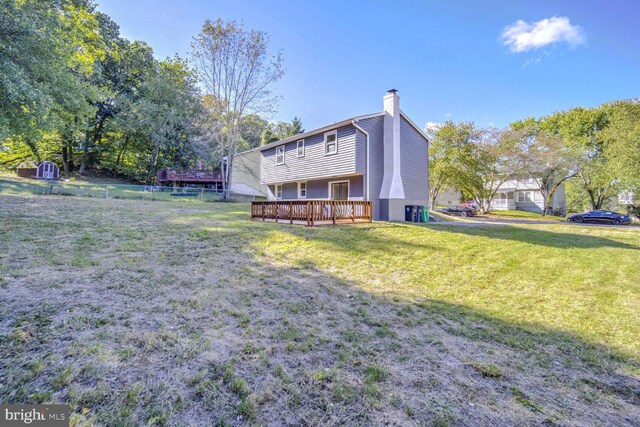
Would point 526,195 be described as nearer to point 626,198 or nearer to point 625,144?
point 626,198

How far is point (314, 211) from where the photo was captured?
433 inches

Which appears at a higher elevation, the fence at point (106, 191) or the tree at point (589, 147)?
the tree at point (589, 147)

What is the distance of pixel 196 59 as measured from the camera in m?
20.5

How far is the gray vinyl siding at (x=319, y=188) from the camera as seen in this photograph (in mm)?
15047

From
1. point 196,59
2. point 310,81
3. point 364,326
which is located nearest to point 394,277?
point 364,326

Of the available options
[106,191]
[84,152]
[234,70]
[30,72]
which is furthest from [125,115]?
[30,72]

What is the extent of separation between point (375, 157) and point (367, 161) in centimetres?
63

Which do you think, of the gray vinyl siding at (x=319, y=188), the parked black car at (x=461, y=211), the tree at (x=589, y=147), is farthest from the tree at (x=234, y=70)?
the tree at (x=589, y=147)

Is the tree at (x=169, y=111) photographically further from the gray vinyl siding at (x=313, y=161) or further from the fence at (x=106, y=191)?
the gray vinyl siding at (x=313, y=161)

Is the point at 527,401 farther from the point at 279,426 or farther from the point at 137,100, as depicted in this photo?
the point at 137,100

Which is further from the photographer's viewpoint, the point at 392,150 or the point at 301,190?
the point at 301,190

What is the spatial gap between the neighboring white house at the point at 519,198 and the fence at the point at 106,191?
29463 mm

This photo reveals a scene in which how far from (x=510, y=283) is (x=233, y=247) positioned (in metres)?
6.60

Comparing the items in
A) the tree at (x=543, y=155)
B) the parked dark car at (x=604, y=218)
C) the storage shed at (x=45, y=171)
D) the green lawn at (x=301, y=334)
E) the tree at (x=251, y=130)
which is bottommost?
the green lawn at (x=301, y=334)
